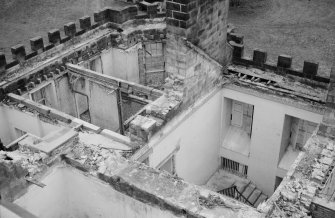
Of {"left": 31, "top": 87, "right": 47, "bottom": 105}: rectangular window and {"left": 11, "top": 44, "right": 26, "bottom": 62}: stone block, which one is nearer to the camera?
{"left": 11, "top": 44, "right": 26, "bottom": 62}: stone block

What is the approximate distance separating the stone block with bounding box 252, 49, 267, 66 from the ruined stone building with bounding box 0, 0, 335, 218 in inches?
1.8

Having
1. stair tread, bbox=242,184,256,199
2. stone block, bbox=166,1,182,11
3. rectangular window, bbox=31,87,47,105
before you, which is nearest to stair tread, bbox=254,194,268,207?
stair tread, bbox=242,184,256,199

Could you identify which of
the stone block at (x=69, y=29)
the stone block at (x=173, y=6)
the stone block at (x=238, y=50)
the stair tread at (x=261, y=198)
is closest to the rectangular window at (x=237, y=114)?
the stone block at (x=238, y=50)

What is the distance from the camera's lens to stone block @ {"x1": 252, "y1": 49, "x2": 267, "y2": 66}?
776 inches

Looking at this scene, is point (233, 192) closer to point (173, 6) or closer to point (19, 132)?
point (173, 6)

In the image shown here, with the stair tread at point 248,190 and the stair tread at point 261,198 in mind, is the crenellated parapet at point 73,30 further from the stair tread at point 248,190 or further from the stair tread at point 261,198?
the stair tread at point 261,198

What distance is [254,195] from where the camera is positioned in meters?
21.7

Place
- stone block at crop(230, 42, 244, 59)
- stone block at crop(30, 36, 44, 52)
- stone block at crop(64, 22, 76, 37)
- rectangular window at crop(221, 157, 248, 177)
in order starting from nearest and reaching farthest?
stone block at crop(30, 36, 44, 52), stone block at crop(230, 42, 244, 59), stone block at crop(64, 22, 76, 37), rectangular window at crop(221, 157, 248, 177)

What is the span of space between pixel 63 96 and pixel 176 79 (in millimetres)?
6329

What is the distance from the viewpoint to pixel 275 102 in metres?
19.5

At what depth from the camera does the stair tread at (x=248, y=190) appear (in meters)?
21.5

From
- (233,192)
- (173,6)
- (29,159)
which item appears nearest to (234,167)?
(233,192)

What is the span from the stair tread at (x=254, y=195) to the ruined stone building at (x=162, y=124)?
0.07 m

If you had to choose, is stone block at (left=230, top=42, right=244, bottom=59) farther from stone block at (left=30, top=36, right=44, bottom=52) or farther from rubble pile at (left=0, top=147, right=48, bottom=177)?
rubble pile at (left=0, top=147, right=48, bottom=177)
